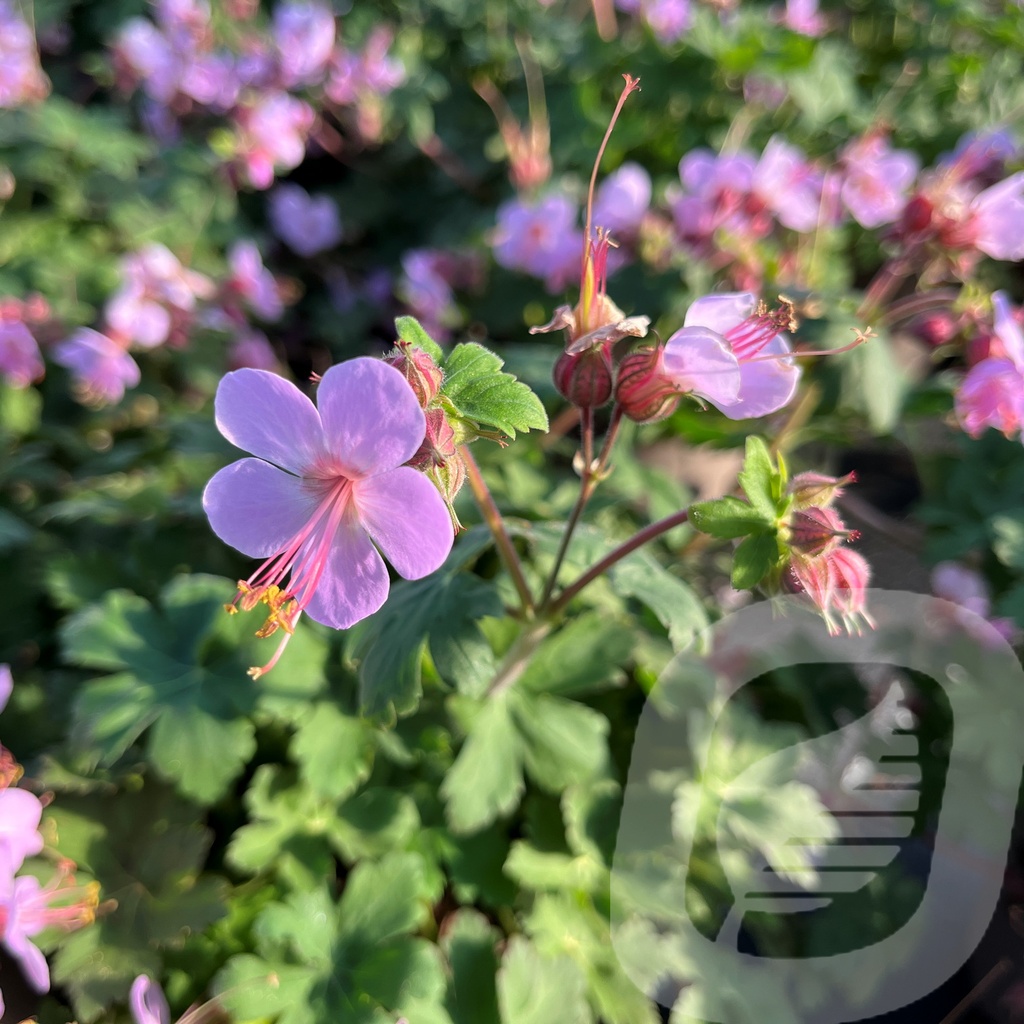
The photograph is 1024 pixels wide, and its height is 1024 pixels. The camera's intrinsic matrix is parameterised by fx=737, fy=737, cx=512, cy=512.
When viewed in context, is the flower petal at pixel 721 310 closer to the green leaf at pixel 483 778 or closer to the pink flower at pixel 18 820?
the green leaf at pixel 483 778

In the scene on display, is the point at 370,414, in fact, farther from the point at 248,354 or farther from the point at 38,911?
the point at 248,354

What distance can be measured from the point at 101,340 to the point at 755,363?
1.50 m

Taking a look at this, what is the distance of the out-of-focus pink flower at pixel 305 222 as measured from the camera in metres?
2.23

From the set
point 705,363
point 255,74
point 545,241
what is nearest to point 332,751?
point 705,363

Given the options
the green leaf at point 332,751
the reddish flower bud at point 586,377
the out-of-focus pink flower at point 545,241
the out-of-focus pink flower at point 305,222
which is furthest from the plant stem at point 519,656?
the out-of-focus pink flower at point 305,222

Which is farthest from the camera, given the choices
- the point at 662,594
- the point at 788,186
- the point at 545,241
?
the point at 545,241

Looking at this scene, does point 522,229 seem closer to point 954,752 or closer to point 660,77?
point 660,77

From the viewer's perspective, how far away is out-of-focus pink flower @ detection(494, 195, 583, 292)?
1.74 meters

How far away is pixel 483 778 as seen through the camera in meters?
1.11

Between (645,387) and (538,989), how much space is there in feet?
2.82

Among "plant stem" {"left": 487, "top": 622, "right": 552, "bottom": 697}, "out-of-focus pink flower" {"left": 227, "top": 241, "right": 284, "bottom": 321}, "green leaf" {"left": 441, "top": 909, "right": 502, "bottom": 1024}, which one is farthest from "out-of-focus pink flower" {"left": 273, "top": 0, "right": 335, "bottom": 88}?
"green leaf" {"left": 441, "top": 909, "right": 502, "bottom": 1024}

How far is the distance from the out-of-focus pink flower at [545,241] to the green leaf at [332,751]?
1133 mm

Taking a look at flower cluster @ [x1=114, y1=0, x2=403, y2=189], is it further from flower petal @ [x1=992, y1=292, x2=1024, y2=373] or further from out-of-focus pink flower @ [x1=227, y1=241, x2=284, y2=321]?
flower petal @ [x1=992, y1=292, x2=1024, y2=373]

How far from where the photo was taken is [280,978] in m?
1.01
